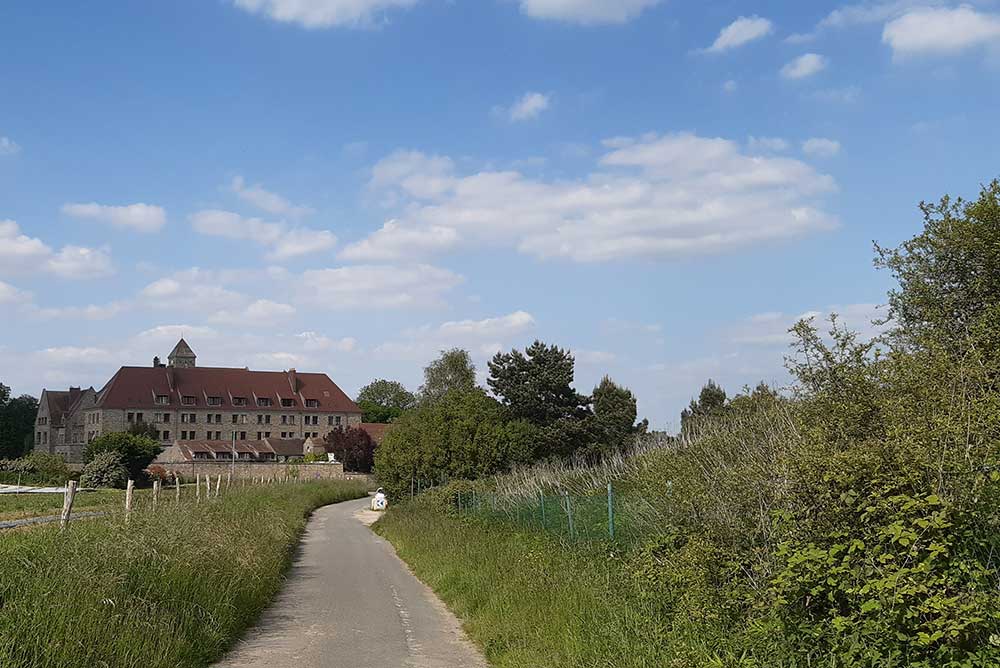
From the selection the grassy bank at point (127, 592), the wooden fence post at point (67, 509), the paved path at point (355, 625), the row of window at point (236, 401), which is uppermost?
the row of window at point (236, 401)

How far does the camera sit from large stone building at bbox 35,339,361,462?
12231 centimetres

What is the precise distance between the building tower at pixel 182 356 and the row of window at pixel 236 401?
17995 mm

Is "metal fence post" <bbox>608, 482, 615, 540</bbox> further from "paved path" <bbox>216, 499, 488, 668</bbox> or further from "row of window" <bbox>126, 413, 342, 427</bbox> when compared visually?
"row of window" <bbox>126, 413, 342, 427</bbox>

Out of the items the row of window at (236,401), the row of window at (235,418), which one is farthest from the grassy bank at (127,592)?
the row of window at (236,401)

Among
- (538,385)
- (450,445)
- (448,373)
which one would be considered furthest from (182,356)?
(450,445)

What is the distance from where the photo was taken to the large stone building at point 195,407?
401 ft

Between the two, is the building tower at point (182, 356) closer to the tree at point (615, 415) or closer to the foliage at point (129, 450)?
the foliage at point (129, 450)

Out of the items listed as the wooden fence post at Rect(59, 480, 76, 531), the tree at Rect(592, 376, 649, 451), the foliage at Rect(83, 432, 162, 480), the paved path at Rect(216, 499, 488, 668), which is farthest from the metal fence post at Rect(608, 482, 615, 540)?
the foliage at Rect(83, 432, 162, 480)

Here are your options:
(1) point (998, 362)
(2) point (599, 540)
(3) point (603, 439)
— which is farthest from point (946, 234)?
(3) point (603, 439)

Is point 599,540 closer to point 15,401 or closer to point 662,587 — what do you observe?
point 662,587

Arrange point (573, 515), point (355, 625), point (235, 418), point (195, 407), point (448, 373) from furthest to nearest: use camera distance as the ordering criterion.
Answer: point (235, 418) → point (195, 407) → point (448, 373) → point (573, 515) → point (355, 625)

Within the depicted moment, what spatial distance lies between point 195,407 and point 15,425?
29.3m

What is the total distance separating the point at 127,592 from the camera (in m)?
10.3

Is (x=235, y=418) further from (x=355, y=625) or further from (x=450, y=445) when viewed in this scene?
(x=355, y=625)
